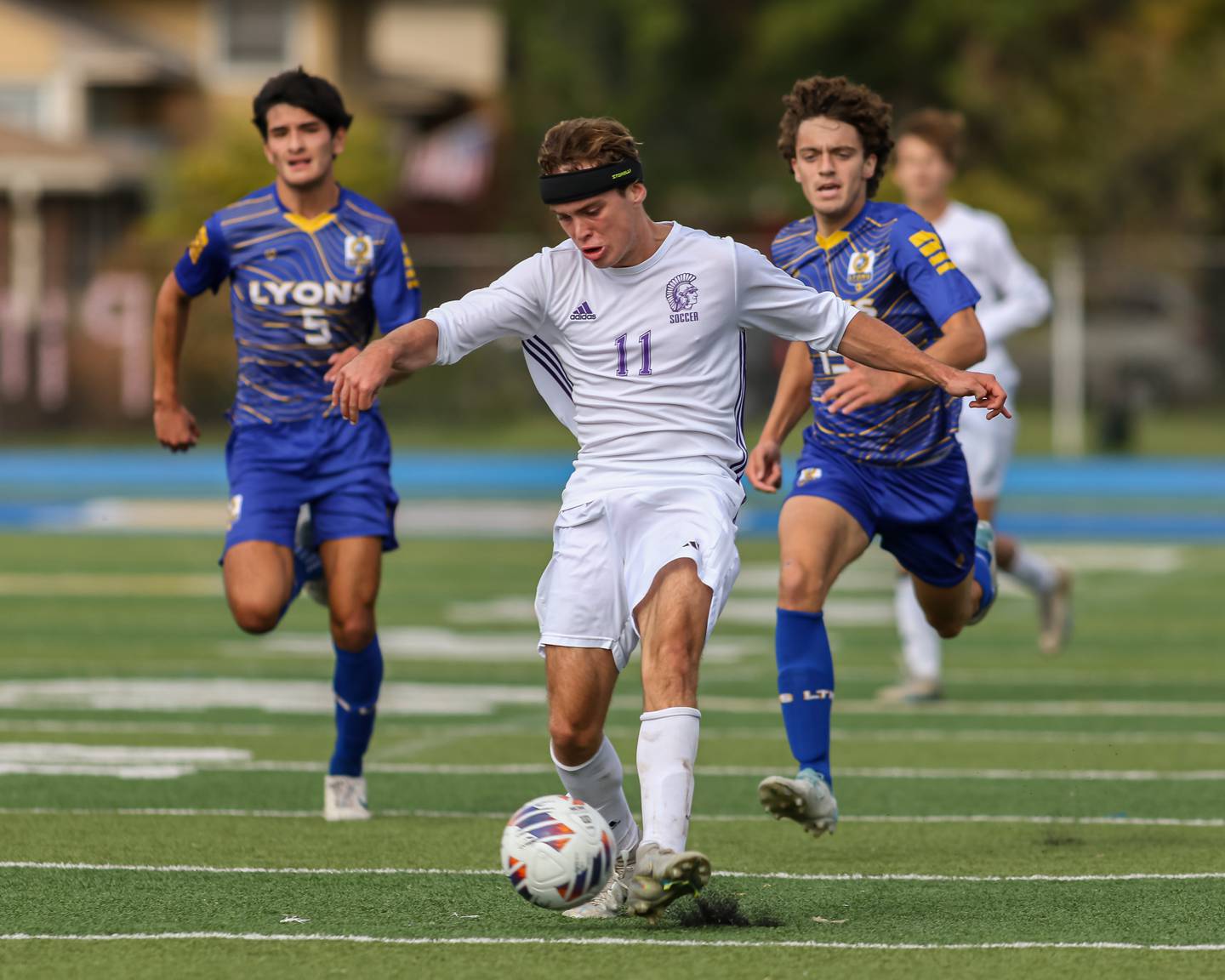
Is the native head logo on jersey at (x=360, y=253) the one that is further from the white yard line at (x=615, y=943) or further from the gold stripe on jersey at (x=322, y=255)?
the white yard line at (x=615, y=943)

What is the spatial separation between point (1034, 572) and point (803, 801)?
537 cm

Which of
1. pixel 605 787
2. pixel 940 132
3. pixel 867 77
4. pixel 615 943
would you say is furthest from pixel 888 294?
pixel 867 77

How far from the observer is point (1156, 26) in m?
49.3

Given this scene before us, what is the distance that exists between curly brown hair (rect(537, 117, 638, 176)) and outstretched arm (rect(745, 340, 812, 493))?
6.01 feet

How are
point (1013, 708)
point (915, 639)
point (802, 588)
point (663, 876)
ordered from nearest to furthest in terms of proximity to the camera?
point (663, 876) → point (802, 588) → point (1013, 708) → point (915, 639)

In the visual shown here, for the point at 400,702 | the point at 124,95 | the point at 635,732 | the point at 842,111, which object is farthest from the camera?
the point at 124,95

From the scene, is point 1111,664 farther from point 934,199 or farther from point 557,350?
point 557,350

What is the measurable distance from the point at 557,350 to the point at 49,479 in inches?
948

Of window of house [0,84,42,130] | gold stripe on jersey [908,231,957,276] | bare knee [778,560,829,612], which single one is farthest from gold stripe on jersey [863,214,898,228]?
window of house [0,84,42,130]

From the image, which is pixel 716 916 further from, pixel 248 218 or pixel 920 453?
pixel 248 218

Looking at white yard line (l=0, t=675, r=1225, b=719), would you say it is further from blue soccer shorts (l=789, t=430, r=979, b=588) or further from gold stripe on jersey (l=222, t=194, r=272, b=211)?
gold stripe on jersey (l=222, t=194, r=272, b=211)

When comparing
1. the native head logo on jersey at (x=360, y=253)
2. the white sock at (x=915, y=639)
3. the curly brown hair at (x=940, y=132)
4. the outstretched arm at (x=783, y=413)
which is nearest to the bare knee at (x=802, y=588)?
the outstretched arm at (x=783, y=413)

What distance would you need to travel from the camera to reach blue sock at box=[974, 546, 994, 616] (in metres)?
8.40

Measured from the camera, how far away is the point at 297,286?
802cm
